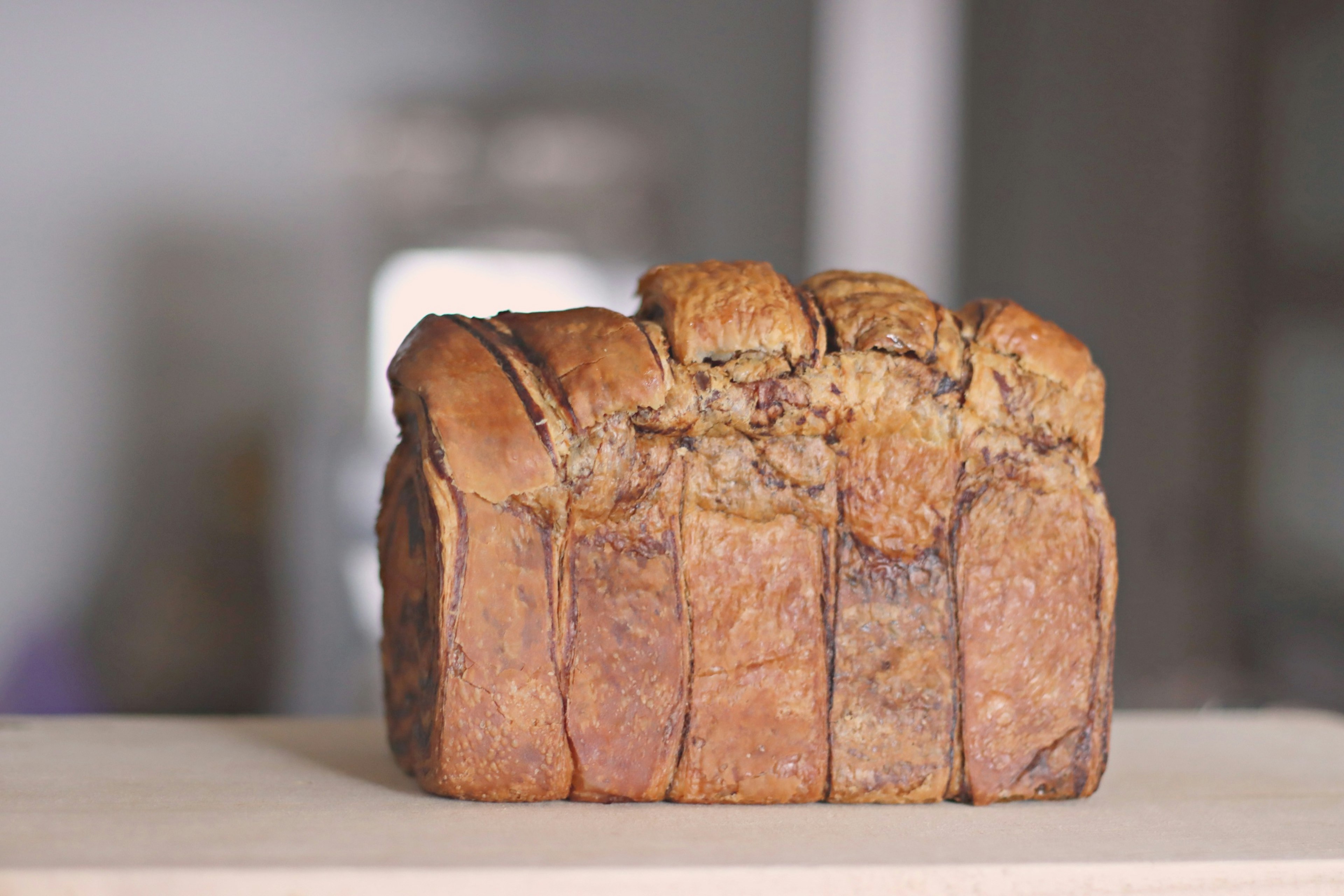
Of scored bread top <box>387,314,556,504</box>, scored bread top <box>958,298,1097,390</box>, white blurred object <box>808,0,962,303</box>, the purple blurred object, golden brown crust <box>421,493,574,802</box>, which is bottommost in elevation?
the purple blurred object

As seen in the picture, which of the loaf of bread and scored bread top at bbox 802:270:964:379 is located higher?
scored bread top at bbox 802:270:964:379

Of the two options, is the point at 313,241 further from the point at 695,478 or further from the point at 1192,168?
the point at 1192,168

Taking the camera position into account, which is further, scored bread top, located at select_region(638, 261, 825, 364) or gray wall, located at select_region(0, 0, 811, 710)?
gray wall, located at select_region(0, 0, 811, 710)

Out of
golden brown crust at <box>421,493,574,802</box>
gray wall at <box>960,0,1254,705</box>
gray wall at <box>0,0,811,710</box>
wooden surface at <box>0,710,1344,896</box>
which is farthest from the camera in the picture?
gray wall at <box>960,0,1254,705</box>

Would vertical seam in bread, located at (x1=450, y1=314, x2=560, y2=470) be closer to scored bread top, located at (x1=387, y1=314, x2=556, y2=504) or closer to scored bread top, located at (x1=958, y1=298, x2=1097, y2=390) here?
scored bread top, located at (x1=387, y1=314, x2=556, y2=504)

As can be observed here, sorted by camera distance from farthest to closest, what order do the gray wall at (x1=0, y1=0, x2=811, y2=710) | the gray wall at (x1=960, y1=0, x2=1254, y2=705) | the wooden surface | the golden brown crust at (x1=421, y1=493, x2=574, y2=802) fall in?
the gray wall at (x1=960, y1=0, x2=1254, y2=705), the gray wall at (x1=0, y1=0, x2=811, y2=710), the golden brown crust at (x1=421, y1=493, x2=574, y2=802), the wooden surface

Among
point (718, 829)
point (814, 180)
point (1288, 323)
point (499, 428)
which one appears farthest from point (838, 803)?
point (1288, 323)

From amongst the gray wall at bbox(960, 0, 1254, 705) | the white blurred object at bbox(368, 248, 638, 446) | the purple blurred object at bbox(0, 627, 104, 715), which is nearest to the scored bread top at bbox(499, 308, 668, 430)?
the white blurred object at bbox(368, 248, 638, 446)
